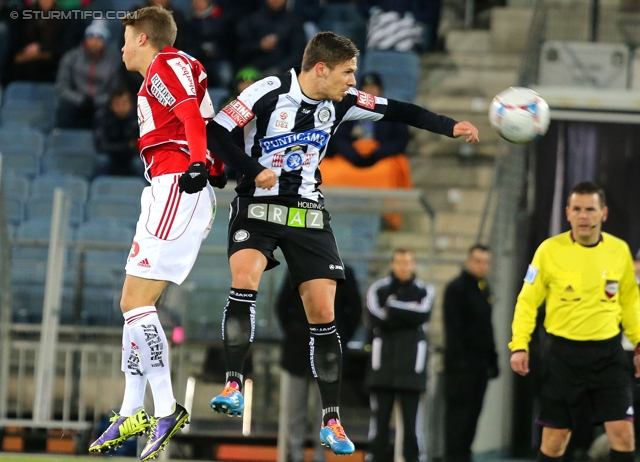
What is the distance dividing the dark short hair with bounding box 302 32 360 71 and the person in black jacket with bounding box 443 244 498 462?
4.49 metres

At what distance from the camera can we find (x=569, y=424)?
7953 mm

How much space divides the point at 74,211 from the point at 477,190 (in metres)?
4.59

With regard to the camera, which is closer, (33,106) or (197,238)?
(197,238)

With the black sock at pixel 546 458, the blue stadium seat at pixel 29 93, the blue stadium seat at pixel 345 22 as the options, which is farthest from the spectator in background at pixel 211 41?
the black sock at pixel 546 458

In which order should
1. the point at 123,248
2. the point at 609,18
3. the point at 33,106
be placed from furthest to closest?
the point at 33,106
the point at 609,18
the point at 123,248

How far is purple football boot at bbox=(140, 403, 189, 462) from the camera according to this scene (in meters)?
6.01

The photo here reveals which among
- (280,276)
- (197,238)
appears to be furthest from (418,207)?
(197,238)

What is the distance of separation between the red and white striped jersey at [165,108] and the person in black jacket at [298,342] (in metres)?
4.21

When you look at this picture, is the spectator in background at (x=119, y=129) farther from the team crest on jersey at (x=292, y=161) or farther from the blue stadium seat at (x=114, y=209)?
the team crest on jersey at (x=292, y=161)

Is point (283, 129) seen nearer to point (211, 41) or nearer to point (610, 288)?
point (610, 288)

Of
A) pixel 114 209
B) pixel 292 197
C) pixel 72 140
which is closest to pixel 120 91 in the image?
pixel 72 140

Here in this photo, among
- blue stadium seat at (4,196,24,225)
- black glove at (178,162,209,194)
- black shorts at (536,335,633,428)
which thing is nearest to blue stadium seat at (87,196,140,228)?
blue stadium seat at (4,196,24,225)

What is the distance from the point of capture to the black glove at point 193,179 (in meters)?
5.77

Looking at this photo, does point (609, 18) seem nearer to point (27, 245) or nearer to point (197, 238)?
point (27, 245)
